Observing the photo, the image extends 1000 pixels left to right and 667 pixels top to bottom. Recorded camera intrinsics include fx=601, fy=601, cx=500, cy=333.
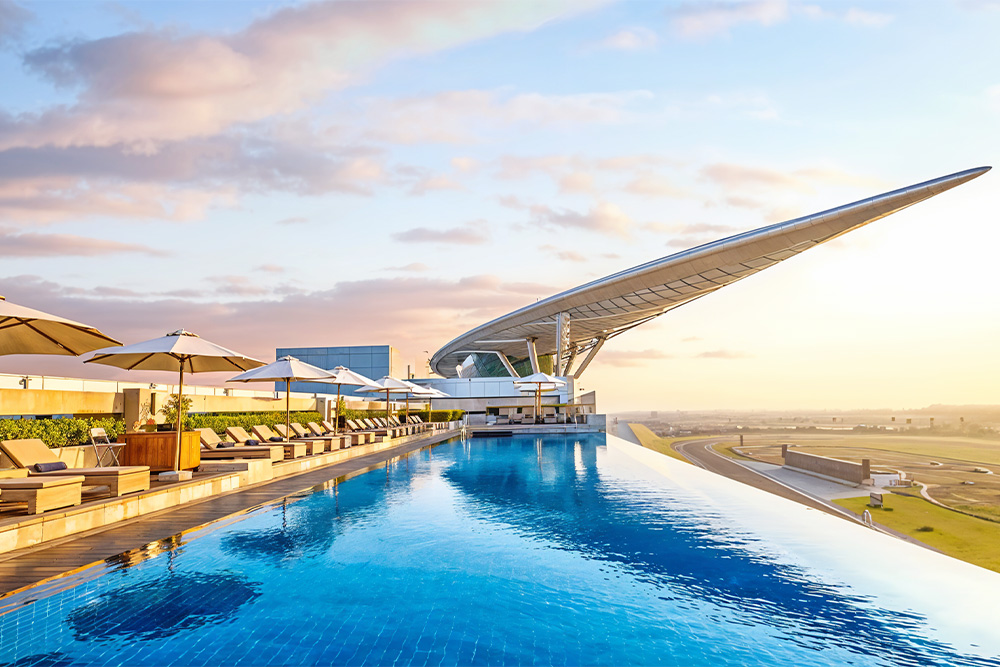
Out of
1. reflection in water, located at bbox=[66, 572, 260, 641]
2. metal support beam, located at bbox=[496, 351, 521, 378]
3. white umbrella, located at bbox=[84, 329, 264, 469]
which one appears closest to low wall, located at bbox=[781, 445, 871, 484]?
white umbrella, located at bbox=[84, 329, 264, 469]

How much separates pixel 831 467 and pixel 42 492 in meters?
33.0

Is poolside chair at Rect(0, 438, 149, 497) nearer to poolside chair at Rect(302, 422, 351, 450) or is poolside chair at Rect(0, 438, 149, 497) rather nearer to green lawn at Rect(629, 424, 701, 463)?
poolside chair at Rect(302, 422, 351, 450)

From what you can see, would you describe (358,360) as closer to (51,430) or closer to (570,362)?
(570,362)

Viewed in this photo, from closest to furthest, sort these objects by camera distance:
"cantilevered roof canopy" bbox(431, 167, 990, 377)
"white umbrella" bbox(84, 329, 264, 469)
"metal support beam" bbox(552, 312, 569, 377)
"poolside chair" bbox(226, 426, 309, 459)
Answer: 1. "white umbrella" bbox(84, 329, 264, 469)
2. "poolside chair" bbox(226, 426, 309, 459)
3. "cantilevered roof canopy" bbox(431, 167, 990, 377)
4. "metal support beam" bbox(552, 312, 569, 377)

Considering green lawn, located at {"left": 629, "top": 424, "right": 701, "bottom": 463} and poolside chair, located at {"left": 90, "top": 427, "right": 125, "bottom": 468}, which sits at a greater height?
poolside chair, located at {"left": 90, "top": 427, "right": 125, "bottom": 468}

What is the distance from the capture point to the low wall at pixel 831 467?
1094 inches

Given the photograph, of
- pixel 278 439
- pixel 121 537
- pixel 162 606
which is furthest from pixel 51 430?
pixel 162 606

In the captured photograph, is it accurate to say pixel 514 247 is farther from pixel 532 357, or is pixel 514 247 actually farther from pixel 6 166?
pixel 532 357

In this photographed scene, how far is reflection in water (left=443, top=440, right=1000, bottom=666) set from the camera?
414 centimetres

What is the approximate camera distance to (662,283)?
1500 inches

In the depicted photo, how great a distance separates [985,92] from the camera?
13.0m

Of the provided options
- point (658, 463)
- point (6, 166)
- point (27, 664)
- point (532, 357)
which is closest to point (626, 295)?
point (532, 357)

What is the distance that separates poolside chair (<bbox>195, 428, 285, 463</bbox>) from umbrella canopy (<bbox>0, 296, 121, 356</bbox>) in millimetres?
4014

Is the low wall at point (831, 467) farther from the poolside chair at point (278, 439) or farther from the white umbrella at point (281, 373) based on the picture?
the white umbrella at point (281, 373)
